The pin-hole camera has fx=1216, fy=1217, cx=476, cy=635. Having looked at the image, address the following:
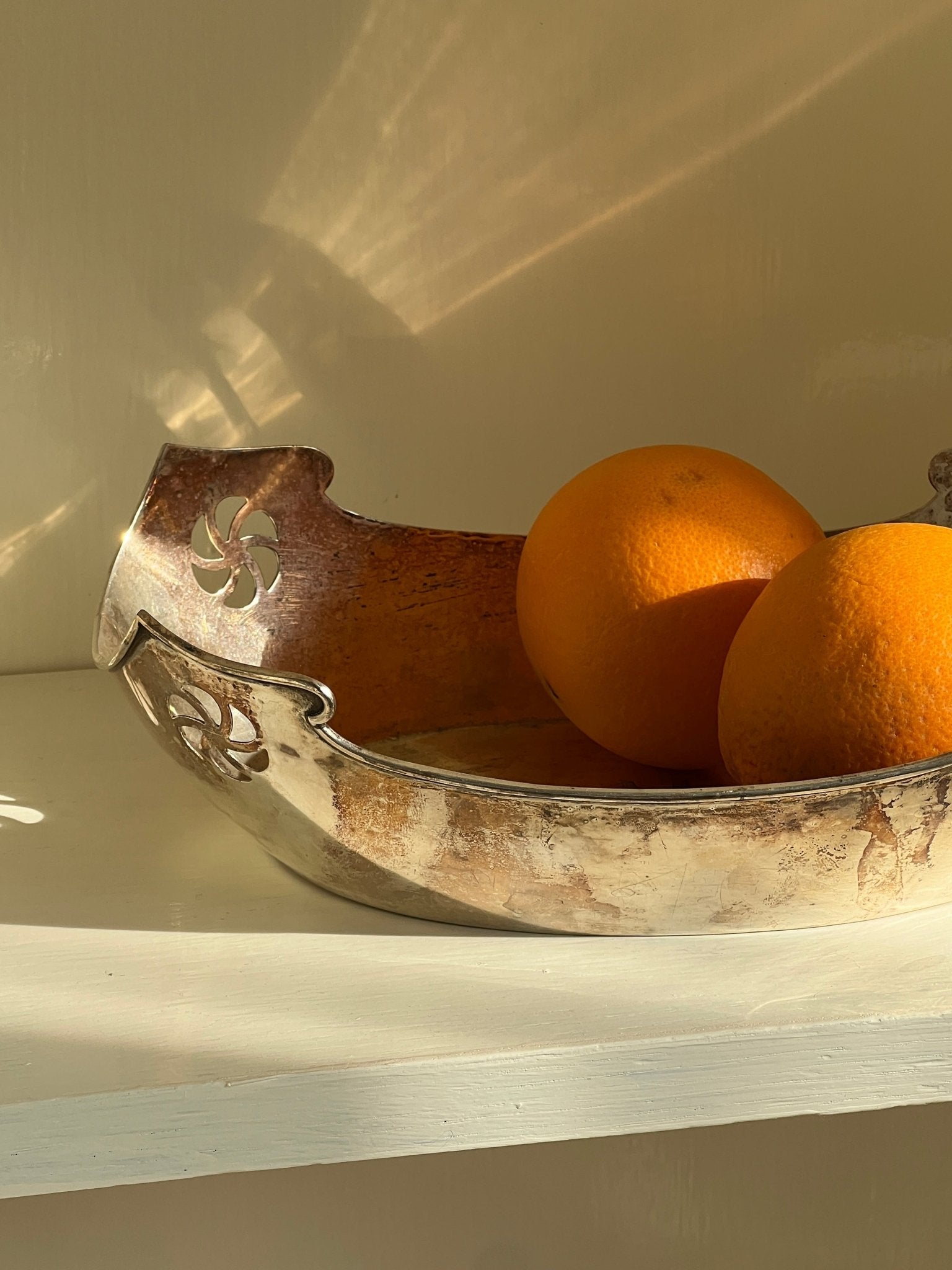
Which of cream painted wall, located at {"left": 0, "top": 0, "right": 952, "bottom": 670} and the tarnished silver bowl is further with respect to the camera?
cream painted wall, located at {"left": 0, "top": 0, "right": 952, "bottom": 670}

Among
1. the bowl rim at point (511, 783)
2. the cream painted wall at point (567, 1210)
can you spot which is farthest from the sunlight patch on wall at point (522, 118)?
the cream painted wall at point (567, 1210)

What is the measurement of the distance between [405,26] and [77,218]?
0.62 ft

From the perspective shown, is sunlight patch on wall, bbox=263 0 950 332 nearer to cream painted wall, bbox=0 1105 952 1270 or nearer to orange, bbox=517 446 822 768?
orange, bbox=517 446 822 768

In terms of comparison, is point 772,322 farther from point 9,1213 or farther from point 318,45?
point 9,1213

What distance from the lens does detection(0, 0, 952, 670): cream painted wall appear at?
597 mm

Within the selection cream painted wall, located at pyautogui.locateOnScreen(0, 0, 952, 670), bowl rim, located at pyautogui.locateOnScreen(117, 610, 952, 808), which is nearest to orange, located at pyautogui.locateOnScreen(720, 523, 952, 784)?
bowl rim, located at pyautogui.locateOnScreen(117, 610, 952, 808)

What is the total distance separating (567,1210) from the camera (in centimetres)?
66

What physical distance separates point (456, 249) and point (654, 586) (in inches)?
11.7

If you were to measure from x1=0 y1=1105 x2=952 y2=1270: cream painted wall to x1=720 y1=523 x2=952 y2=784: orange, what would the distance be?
37cm

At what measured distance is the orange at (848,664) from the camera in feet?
1.12

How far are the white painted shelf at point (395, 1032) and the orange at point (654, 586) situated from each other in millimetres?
94

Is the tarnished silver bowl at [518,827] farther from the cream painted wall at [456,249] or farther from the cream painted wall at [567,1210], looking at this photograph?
the cream painted wall at [567,1210]

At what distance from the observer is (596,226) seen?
2.10ft

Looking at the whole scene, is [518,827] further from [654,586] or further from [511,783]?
[654,586]
